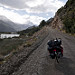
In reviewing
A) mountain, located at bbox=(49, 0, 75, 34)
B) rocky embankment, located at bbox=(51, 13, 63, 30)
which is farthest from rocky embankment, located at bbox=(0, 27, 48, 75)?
rocky embankment, located at bbox=(51, 13, 63, 30)

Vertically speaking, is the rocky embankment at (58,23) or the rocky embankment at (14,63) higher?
the rocky embankment at (58,23)

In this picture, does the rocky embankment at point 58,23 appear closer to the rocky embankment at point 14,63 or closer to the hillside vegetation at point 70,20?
the hillside vegetation at point 70,20

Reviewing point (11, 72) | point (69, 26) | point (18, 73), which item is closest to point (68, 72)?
point (18, 73)

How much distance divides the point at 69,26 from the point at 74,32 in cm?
468

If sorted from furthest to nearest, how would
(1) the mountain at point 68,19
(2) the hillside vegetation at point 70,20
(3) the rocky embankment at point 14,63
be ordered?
(1) the mountain at point 68,19 < (2) the hillside vegetation at point 70,20 < (3) the rocky embankment at point 14,63

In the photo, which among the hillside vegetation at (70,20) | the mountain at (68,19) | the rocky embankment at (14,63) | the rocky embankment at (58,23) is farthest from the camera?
the rocky embankment at (58,23)

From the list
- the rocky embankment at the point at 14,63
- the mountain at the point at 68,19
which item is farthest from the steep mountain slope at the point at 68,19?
the rocky embankment at the point at 14,63

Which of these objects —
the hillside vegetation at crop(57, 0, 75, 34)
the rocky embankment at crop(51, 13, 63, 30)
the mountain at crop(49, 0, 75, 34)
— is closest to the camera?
the hillside vegetation at crop(57, 0, 75, 34)

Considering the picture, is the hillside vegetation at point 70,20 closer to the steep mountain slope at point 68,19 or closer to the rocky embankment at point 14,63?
the steep mountain slope at point 68,19

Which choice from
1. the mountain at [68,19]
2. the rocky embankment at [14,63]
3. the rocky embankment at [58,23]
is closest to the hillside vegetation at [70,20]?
the mountain at [68,19]

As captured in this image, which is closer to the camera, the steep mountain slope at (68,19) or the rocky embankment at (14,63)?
the rocky embankment at (14,63)

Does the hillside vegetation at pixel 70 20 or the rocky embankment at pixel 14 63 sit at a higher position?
the hillside vegetation at pixel 70 20

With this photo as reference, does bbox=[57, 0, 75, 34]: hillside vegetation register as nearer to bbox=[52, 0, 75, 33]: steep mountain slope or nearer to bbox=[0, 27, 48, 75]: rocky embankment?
bbox=[52, 0, 75, 33]: steep mountain slope

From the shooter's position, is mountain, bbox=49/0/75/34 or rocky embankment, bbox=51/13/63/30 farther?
rocky embankment, bbox=51/13/63/30
